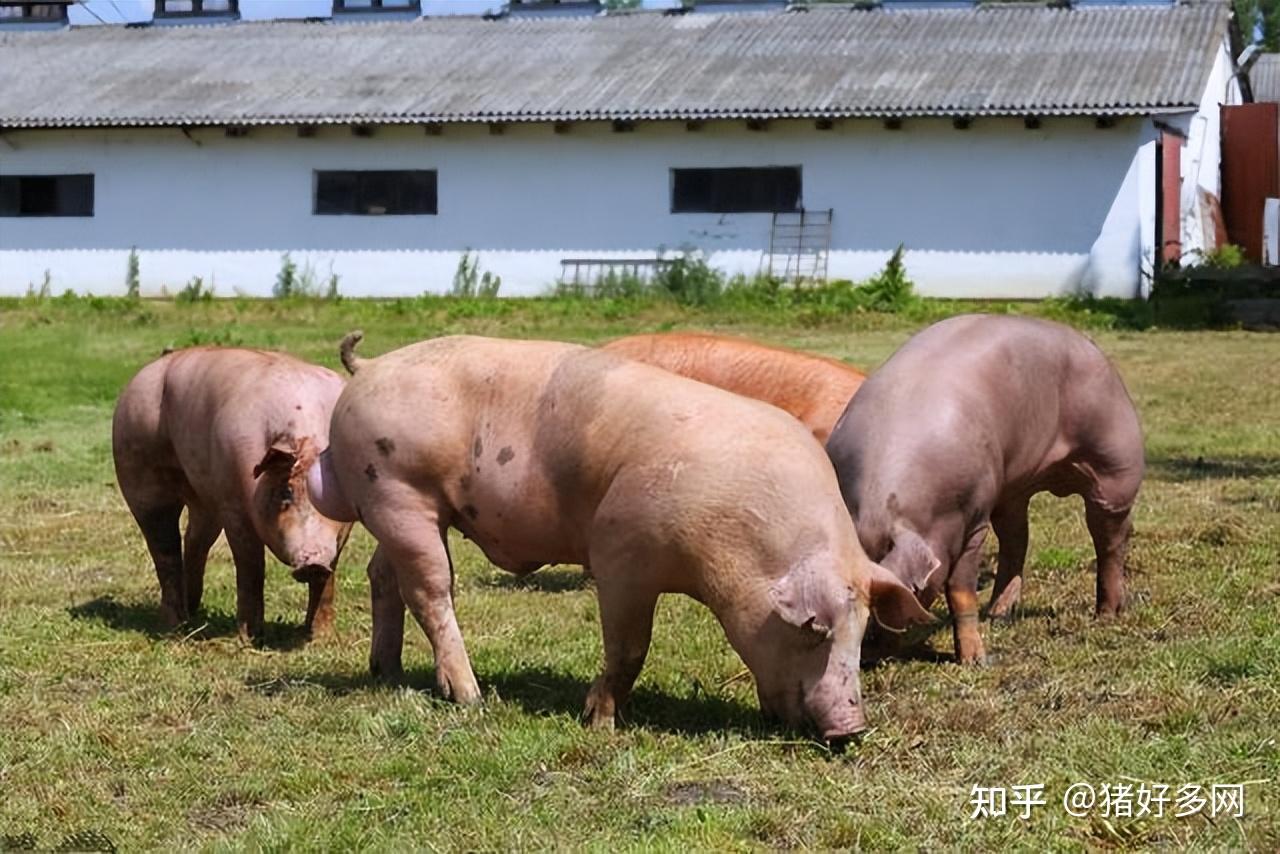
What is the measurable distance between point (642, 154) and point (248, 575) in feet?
66.7

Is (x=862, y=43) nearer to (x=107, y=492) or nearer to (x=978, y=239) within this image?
(x=978, y=239)

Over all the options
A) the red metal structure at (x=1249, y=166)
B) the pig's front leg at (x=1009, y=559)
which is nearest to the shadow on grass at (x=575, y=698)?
the pig's front leg at (x=1009, y=559)

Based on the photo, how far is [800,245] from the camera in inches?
1088

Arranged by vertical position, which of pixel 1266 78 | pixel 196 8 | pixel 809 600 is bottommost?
pixel 809 600

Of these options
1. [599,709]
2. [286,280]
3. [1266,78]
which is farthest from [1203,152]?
[599,709]

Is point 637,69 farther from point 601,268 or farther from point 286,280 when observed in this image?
point 286,280

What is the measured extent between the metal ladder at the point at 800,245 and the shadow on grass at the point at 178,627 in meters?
19.0

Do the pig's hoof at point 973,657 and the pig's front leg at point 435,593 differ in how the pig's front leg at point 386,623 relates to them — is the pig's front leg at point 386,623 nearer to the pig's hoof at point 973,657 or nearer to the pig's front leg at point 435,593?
the pig's front leg at point 435,593

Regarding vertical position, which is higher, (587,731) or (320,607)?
(587,731)

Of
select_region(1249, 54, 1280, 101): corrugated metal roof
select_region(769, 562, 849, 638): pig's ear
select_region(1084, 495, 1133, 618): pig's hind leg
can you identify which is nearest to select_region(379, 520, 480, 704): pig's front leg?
select_region(769, 562, 849, 638): pig's ear

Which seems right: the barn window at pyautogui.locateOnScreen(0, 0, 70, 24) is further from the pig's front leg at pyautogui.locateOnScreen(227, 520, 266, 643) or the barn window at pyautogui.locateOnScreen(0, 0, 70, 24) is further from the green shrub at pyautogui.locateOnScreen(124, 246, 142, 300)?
the pig's front leg at pyautogui.locateOnScreen(227, 520, 266, 643)

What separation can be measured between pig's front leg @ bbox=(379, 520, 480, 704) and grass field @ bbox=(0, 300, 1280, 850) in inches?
4.7

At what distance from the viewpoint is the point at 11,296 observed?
3008 centimetres

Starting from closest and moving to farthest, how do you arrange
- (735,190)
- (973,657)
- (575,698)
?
(575,698) → (973,657) → (735,190)
